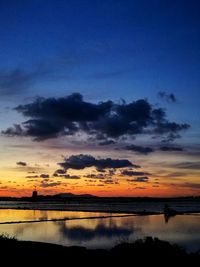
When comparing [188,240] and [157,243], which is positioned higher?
[157,243]

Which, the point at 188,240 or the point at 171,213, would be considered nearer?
the point at 188,240

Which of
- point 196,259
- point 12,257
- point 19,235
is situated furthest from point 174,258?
point 19,235

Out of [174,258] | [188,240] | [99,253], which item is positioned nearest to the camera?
[174,258]

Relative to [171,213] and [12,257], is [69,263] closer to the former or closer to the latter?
[12,257]

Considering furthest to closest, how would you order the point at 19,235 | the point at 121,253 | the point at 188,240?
the point at 19,235
the point at 188,240
the point at 121,253

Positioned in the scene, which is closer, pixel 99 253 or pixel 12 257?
pixel 12 257

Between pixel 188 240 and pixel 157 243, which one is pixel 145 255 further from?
pixel 188 240

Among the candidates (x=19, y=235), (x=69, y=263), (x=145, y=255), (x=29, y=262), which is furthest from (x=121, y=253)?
(x=19, y=235)

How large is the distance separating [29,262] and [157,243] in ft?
20.7

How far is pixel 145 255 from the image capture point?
18672 millimetres

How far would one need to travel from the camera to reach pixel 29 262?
18562 mm

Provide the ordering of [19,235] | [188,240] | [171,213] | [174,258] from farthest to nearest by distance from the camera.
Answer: [171,213], [19,235], [188,240], [174,258]

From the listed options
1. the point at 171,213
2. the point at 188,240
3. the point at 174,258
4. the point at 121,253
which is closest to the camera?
the point at 174,258

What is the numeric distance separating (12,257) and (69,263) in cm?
318
